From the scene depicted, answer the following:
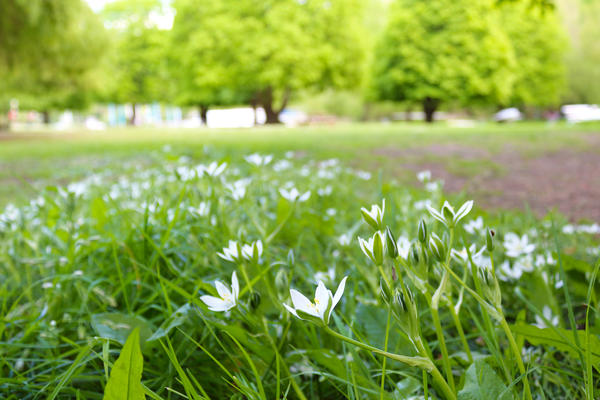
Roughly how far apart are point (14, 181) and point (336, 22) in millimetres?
23739

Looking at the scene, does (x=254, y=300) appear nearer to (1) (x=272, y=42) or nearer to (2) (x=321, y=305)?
(2) (x=321, y=305)

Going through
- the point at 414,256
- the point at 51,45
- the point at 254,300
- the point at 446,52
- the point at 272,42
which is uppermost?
the point at 272,42

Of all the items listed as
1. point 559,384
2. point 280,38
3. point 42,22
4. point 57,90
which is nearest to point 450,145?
point 559,384

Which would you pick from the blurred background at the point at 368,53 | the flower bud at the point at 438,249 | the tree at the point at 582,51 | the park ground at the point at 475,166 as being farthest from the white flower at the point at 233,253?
the tree at the point at 582,51

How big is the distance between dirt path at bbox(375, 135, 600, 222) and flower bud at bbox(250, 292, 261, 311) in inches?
68.7

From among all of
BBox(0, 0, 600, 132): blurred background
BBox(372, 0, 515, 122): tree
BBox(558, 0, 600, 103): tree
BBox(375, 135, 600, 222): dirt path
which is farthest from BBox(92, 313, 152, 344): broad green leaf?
BBox(558, 0, 600, 103): tree

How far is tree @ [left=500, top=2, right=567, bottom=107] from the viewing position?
98.8 feet

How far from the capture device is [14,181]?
5.91 m

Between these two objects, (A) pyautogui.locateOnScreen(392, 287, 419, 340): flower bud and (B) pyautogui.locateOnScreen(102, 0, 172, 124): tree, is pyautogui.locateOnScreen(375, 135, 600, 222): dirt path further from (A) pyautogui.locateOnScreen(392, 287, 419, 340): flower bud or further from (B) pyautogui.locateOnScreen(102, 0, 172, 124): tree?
(B) pyautogui.locateOnScreen(102, 0, 172, 124): tree

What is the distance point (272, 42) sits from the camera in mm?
24750

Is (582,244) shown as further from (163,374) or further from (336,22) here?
(336,22)

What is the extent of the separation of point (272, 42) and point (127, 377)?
25.5 meters

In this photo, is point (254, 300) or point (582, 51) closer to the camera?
point (254, 300)

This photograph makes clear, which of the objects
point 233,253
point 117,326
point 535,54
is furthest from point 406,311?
point 535,54
